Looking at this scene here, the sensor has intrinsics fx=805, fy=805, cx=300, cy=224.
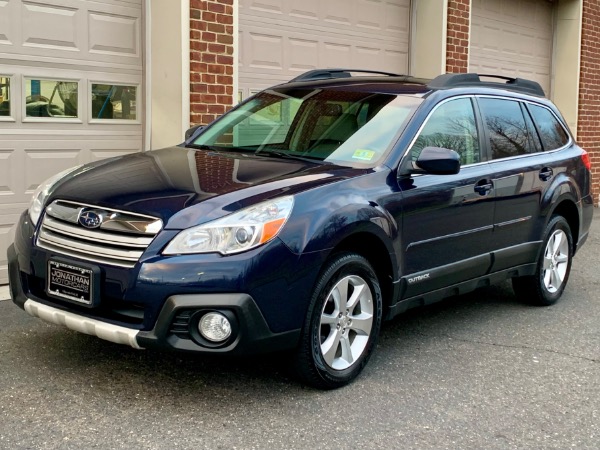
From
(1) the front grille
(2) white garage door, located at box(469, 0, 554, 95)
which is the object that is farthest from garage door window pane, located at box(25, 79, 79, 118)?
(2) white garage door, located at box(469, 0, 554, 95)

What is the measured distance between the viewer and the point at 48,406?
3.98 m

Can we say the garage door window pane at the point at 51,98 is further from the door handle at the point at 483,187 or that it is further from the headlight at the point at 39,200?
the door handle at the point at 483,187

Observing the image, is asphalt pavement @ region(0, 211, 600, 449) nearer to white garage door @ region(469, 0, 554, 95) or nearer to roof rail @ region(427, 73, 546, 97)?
roof rail @ region(427, 73, 546, 97)

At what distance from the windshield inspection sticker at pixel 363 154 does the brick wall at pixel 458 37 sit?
6.36 meters

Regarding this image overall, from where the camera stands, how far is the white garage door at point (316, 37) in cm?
854

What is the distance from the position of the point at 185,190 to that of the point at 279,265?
2.17ft

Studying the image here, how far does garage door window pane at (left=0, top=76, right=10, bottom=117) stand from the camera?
6.56m

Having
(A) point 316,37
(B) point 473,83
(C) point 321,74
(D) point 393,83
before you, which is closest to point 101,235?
(D) point 393,83

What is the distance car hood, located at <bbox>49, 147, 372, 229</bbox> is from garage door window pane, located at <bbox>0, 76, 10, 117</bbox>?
7.04 ft

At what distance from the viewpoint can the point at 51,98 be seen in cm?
688

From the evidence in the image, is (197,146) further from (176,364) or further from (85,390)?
(85,390)

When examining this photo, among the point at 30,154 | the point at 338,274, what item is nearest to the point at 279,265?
the point at 338,274

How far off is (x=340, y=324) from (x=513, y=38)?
9542mm

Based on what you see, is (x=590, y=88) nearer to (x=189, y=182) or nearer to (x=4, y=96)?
(x=4, y=96)
